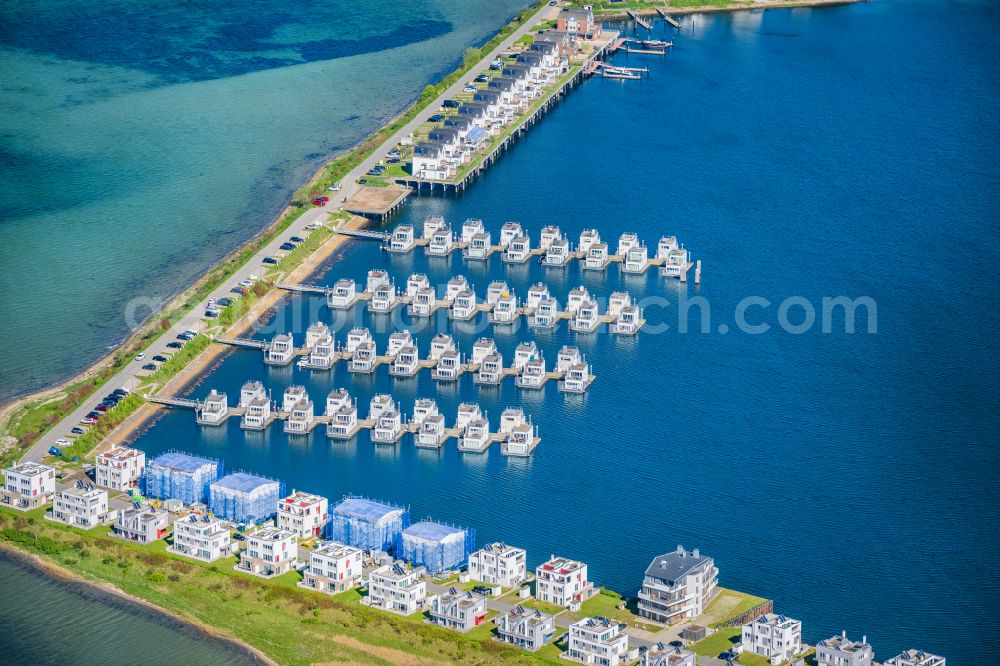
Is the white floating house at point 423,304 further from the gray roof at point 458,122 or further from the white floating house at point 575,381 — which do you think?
the gray roof at point 458,122

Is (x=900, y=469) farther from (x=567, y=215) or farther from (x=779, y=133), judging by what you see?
(x=779, y=133)

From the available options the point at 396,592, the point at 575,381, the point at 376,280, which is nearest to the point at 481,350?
the point at 575,381

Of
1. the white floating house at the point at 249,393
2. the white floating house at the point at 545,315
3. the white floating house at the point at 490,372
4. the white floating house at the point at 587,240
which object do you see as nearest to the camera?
the white floating house at the point at 249,393

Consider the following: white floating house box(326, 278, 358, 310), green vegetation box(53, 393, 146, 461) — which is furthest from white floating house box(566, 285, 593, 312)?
green vegetation box(53, 393, 146, 461)

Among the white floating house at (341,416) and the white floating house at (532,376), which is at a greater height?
the white floating house at (532,376)

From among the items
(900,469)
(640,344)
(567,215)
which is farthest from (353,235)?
(900,469)

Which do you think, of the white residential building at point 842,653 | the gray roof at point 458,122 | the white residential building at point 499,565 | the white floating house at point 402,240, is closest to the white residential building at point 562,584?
the white residential building at point 499,565
